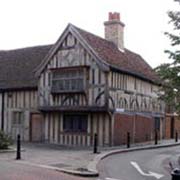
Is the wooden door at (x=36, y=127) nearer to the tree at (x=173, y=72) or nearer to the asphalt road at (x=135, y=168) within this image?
the asphalt road at (x=135, y=168)

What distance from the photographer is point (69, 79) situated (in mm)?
25594

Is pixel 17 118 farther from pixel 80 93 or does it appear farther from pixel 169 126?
pixel 169 126

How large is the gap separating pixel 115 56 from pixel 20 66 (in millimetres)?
7363

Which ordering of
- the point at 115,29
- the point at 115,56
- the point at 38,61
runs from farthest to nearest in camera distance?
1. the point at 38,61
2. the point at 115,29
3. the point at 115,56

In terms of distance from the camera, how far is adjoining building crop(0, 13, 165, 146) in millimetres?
24500

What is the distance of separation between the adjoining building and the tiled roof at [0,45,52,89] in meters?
0.08

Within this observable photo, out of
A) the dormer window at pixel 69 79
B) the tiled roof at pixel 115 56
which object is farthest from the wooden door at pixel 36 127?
the tiled roof at pixel 115 56

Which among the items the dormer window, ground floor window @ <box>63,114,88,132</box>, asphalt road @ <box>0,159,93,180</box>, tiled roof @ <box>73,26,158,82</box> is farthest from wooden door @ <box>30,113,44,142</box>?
asphalt road @ <box>0,159,93,180</box>

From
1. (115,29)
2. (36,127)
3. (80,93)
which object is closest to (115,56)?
(115,29)

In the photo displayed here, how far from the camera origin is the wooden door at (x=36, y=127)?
1080 inches

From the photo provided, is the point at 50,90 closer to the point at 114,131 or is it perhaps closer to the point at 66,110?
the point at 66,110

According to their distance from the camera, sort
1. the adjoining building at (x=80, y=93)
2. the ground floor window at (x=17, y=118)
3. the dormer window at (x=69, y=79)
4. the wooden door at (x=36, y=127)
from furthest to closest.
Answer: the ground floor window at (x=17, y=118) < the wooden door at (x=36, y=127) < the dormer window at (x=69, y=79) < the adjoining building at (x=80, y=93)

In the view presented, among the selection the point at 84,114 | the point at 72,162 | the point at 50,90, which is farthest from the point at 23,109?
the point at 72,162

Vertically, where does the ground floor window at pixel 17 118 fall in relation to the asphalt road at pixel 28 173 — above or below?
above
